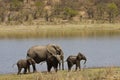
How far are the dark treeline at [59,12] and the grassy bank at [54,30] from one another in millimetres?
8767

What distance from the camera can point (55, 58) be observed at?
2125cm

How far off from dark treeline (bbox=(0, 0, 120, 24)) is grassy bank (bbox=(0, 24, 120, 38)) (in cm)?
877

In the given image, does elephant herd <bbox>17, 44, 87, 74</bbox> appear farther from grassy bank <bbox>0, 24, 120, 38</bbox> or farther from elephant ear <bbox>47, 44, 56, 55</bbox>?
grassy bank <bbox>0, 24, 120, 38</bbox>

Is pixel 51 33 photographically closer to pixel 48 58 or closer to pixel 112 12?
pixel 112 12

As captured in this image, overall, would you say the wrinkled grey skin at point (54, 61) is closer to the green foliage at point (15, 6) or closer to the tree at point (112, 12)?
the tree at point (112, 12)

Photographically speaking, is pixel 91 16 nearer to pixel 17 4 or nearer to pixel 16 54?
pixel 17 4

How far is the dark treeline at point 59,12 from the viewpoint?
7688 centimetres

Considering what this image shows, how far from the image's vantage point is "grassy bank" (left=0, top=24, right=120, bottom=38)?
57812mm

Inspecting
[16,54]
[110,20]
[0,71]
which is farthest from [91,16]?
[0,71]

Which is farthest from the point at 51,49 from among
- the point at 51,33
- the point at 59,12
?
the point at 59,12

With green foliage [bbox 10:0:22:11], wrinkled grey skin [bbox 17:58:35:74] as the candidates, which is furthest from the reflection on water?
wrinkled grey skin [bbox 17:58:35:74]

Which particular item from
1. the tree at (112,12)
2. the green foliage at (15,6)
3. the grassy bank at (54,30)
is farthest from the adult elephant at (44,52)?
the green foliage at (15,6)

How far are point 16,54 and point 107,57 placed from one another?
25.8 feet

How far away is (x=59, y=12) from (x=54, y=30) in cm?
2108
